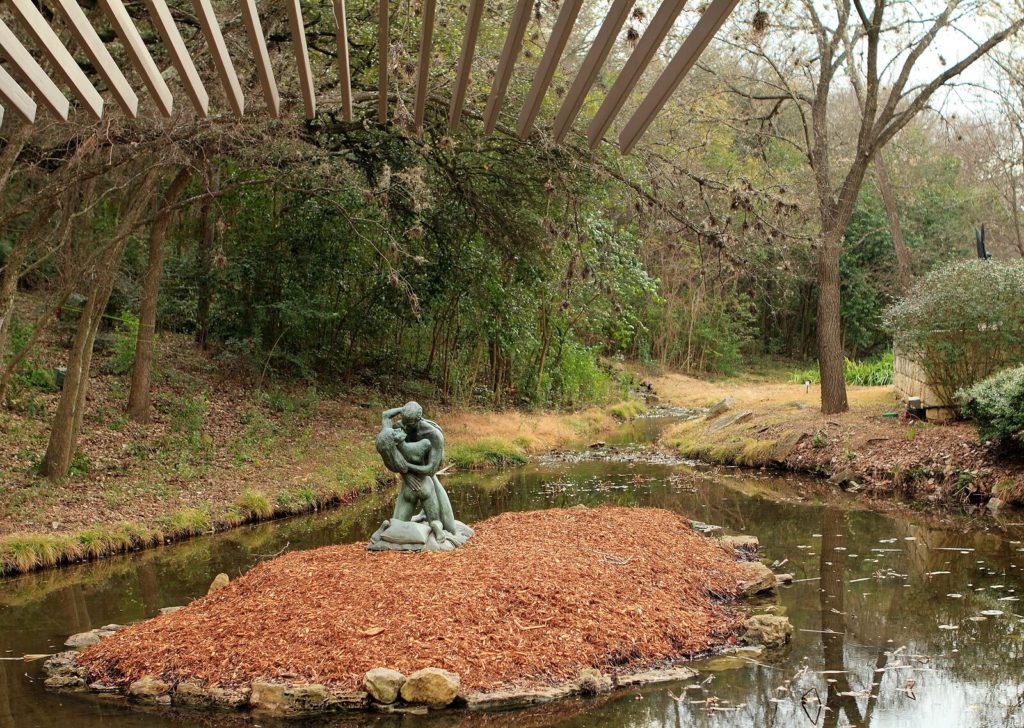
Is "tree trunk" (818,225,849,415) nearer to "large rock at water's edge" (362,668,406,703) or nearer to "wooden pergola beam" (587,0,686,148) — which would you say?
"large rock at water's edge" (362,668,406,703)

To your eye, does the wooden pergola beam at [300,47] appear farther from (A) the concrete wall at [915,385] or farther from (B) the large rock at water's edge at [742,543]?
(A) the concrete wall at [915,385]

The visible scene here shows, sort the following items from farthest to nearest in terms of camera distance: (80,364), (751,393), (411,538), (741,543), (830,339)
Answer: (751,393) → (830,339) → (80,364) → (741,543) → (411,538)

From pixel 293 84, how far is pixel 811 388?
51.3 feet

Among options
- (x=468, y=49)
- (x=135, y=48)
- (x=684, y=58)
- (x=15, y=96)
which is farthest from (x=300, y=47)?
(x=684, y=58)

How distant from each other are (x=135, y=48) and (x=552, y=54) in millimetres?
1621

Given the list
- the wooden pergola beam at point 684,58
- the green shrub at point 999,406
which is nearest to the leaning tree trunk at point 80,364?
the wooden pergola beam at point 684,58

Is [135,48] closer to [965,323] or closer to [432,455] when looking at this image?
[432,455]

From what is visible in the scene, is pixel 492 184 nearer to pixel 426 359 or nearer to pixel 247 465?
pixel 247 465

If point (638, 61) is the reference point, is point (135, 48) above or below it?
above

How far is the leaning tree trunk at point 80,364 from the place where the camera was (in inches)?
447

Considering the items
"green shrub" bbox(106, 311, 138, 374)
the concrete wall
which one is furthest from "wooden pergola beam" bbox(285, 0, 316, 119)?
the concrete wall

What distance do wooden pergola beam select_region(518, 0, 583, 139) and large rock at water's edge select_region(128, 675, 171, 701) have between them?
4.04 meters

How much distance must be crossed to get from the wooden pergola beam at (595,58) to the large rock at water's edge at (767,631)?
4.21 meters

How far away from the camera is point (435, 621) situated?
643cm
